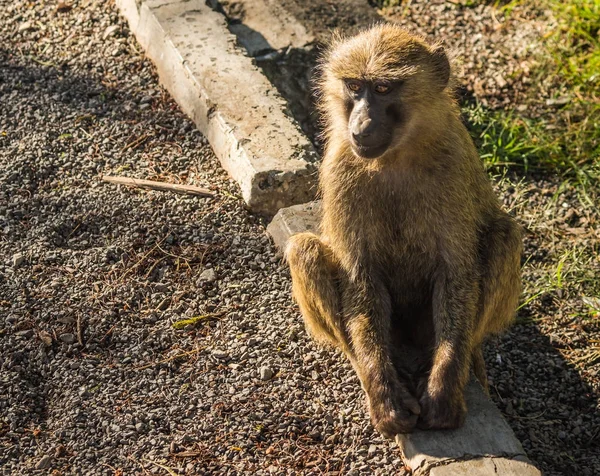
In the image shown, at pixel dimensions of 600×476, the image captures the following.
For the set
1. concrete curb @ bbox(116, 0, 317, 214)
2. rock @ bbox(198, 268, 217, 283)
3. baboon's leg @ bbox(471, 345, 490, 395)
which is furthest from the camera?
concrete curb @ bbox(116, 0, 317, 214)

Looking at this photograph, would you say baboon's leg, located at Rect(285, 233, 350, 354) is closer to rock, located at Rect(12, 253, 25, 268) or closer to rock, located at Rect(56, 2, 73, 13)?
rock, located at Rect(12, 253, 25, 268)

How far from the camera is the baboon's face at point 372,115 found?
4.14m

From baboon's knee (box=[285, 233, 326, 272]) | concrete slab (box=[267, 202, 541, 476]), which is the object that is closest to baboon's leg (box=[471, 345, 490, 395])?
concrete slab (box=[267, 202, 541, 476])

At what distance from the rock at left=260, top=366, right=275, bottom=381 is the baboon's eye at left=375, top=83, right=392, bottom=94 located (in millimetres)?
1480

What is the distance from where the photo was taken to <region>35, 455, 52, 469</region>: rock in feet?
13.5

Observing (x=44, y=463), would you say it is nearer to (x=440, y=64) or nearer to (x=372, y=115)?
(x=372, y=115)

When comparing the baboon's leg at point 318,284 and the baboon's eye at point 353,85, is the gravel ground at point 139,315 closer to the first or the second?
the baboon's leg at point 318,284

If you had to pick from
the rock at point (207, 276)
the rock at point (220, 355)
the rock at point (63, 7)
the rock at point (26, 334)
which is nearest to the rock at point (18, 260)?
the rock at point (26, 334)

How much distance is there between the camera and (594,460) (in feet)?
15.3

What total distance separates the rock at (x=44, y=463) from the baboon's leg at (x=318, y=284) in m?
1.39

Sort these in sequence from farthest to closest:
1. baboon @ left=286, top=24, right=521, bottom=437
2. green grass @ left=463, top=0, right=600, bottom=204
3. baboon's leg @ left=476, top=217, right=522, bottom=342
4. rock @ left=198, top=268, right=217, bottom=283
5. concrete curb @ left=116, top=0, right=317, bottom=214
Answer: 1. green grass @ left=463, top=0, right=600, bottom=204
2. concrete curb @ left=116, top=0, right=317, bottom=214
3. rock @ left=198, top=268, right=217, bottom=283
4. baboon's leg @ left=476, top=217, right=522, bottom=342
5. baboon @ left=286, top=24, right=521, bottom=437

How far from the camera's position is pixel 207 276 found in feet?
16.7

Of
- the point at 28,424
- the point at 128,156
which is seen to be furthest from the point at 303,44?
the point at 28,424

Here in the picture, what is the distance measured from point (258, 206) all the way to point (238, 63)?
1265 mm
